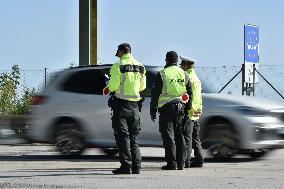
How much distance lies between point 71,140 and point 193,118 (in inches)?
132

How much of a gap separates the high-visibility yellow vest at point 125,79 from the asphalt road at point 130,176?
117 cm

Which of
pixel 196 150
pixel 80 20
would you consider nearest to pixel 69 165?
pixel 196 150

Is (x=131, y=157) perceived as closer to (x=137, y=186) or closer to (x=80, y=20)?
(x=137, y=186)

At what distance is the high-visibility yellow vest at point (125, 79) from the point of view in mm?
11430

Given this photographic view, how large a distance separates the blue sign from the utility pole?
17.2 ft

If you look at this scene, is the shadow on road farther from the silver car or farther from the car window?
the car window

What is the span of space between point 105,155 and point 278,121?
3.83 metres

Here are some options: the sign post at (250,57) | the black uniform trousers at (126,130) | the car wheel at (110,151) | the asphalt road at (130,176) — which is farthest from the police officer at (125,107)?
the sign post at (250,57)

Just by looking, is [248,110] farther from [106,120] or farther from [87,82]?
[87,82]

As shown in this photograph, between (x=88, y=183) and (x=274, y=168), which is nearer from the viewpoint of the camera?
(x=88, y=183)

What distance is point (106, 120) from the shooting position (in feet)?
49.2

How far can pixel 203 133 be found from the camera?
47.2 feet

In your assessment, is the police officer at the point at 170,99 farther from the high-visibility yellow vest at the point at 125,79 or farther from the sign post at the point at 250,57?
the sign post at the point at 250,57

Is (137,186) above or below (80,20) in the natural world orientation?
below
